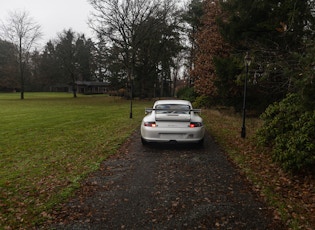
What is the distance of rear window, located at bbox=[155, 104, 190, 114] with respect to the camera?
738 cm

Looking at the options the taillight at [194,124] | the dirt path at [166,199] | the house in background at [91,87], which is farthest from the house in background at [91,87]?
the dirt path at [166,199]

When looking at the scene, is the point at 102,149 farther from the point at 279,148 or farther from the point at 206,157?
the point at 279,148

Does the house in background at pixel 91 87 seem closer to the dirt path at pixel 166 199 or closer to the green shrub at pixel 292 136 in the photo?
the green shrub at pixel 292 136

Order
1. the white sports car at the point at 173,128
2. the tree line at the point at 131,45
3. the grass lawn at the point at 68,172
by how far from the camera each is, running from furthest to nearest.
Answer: the tree line at the point at 131,45 < the white sports car at the point at 173,128 < the grass lawn at the point at 68,172

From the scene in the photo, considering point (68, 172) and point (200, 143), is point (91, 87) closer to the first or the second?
point (200, 143)

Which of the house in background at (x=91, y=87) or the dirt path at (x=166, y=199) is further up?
the house in background at (x=91, y=87)

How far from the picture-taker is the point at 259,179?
4953 millimetres

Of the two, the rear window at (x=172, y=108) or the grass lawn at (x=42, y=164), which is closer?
the grass lawn at (x=42, y=164)

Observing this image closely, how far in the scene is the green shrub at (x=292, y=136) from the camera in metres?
4.70

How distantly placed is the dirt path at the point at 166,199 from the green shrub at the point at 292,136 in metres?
1.11

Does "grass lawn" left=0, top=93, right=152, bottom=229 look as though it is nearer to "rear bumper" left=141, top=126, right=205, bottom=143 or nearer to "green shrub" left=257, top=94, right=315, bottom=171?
"rear bumper" left=141, top=126, right=205, bottom=143

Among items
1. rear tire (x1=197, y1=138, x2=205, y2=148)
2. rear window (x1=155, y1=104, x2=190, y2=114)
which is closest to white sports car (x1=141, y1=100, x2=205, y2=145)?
rear tire (x1=197, y1=138, x2=205, y2=148)

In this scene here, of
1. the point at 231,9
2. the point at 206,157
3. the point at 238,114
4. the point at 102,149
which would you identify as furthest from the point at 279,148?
the point at 238,114

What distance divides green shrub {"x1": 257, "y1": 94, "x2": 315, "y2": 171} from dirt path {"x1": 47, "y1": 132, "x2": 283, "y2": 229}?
3.63 ft
